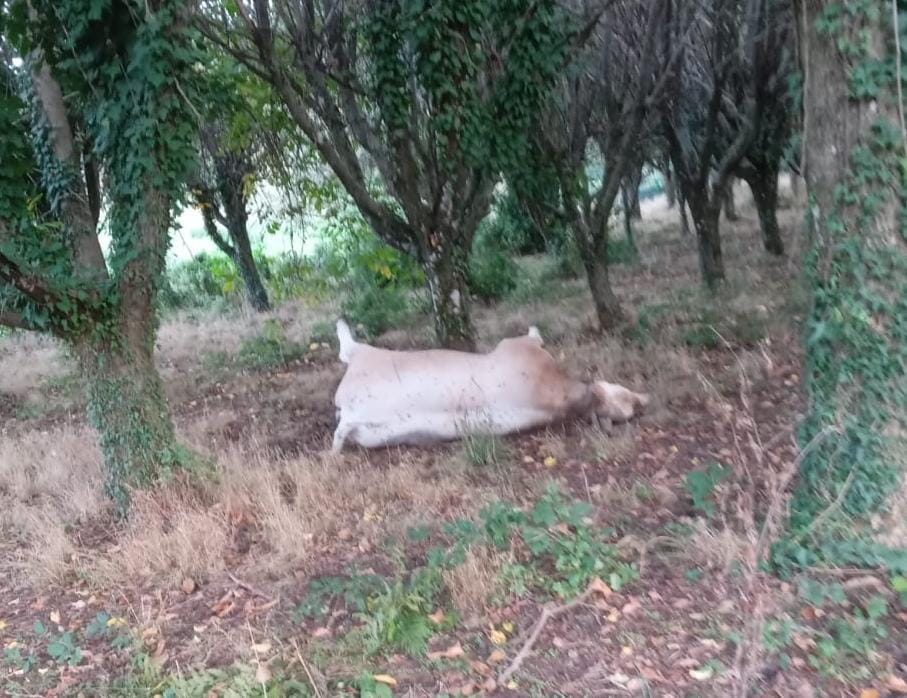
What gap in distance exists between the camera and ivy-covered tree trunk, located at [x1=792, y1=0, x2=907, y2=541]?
3.64 m

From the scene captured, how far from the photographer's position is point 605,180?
1041 centimetres

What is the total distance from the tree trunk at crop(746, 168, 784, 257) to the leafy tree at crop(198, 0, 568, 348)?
28.7 ft

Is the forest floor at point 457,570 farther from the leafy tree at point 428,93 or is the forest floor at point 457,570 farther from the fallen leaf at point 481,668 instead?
the leafy tree at point 428,93

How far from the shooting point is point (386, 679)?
362cm

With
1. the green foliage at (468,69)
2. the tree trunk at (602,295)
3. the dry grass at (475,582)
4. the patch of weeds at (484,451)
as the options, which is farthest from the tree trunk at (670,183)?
the dry grass at (475,582)

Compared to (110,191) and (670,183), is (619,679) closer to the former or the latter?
(110,191)

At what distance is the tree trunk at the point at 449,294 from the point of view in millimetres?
8125

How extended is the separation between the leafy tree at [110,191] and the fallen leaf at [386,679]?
2.80 m

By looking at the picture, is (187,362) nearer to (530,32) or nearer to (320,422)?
(320,422)

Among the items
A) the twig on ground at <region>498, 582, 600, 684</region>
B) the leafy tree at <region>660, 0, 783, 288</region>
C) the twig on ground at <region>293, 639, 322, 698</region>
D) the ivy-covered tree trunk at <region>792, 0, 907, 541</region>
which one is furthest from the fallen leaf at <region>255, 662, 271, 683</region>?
the leafy tree at <region>660, 0, 783, 288</region>

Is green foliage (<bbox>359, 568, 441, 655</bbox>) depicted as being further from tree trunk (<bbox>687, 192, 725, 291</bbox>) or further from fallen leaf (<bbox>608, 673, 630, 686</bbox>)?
tree trunk (<bbox>687, 192, 725, 291</bbox>)

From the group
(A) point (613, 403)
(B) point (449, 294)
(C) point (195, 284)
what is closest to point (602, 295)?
(B) point (449, 294)

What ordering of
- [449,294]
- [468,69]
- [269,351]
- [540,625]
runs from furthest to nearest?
[269,351]
[449,294]
[468,69]
[540,625]

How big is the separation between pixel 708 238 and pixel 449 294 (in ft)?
19.7
